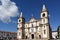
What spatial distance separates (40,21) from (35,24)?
4.53 m

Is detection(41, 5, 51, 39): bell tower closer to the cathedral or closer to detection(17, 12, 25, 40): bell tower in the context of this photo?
the cathedral

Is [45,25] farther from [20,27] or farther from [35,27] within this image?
[20,27]

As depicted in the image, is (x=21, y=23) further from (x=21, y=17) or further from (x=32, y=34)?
(x=32, y=34)

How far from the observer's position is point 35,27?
240ft

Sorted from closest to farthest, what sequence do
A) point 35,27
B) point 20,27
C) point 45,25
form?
point 45,25, point 35,27, point 20,27

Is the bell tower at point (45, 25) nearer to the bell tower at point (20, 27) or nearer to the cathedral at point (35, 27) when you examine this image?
the cathedral at point (35, 27)

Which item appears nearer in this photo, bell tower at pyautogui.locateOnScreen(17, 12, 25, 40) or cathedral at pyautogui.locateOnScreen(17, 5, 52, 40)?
cathedral at pyautogui.locateOnScreen(17, 5, 52, 40)

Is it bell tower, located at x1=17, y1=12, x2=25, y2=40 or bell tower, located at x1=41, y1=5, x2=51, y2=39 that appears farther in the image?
bell tower, located at x1=17, y1=12, x2=25, y2=40

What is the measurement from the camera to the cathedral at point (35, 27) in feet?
218

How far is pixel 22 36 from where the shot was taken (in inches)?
2987

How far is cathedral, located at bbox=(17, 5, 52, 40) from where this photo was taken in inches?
2611

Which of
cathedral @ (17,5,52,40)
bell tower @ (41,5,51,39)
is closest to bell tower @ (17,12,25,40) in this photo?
cathedral @ (17,5,52,40)

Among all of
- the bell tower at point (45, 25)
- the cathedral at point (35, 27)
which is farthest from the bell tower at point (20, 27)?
the bell tower at point (45, 25)

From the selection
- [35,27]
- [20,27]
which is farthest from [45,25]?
[20,27]
